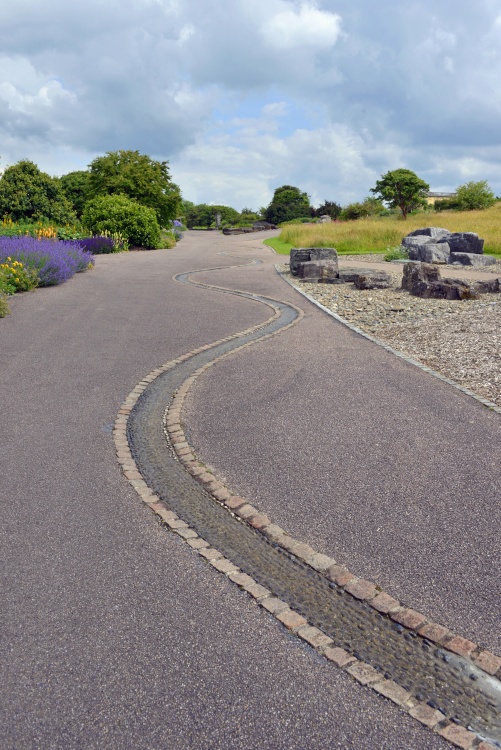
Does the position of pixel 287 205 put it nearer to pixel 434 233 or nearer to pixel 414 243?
pixel 434 233

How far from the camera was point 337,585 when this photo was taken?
142 inches

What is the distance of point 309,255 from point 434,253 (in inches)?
217

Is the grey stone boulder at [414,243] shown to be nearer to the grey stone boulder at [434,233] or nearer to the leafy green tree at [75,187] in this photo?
the grey stone boulder at [434,233]

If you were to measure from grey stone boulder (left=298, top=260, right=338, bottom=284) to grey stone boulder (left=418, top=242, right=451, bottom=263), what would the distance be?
18.3ft

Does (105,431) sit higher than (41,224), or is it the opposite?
(41,224)

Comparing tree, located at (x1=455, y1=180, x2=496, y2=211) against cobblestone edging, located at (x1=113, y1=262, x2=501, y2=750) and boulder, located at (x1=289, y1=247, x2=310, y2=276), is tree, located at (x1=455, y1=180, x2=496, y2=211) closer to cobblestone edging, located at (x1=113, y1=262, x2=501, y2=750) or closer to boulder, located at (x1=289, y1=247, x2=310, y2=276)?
boulder, located at (x1=289, y1=247, x2=310, y2=276)

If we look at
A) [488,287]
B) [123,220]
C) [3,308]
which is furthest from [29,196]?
[488,287]

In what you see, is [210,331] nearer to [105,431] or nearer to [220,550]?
[105,431]

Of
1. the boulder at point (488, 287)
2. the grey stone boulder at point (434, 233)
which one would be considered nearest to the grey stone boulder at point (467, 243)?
the grey stone boulder at point (434, 233)

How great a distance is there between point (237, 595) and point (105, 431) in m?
2.92

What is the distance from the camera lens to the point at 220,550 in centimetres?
395

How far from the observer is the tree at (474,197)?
57844 millimetres

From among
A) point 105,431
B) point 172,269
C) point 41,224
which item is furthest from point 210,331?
point 41,224

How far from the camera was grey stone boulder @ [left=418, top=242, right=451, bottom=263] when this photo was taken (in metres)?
23.5
